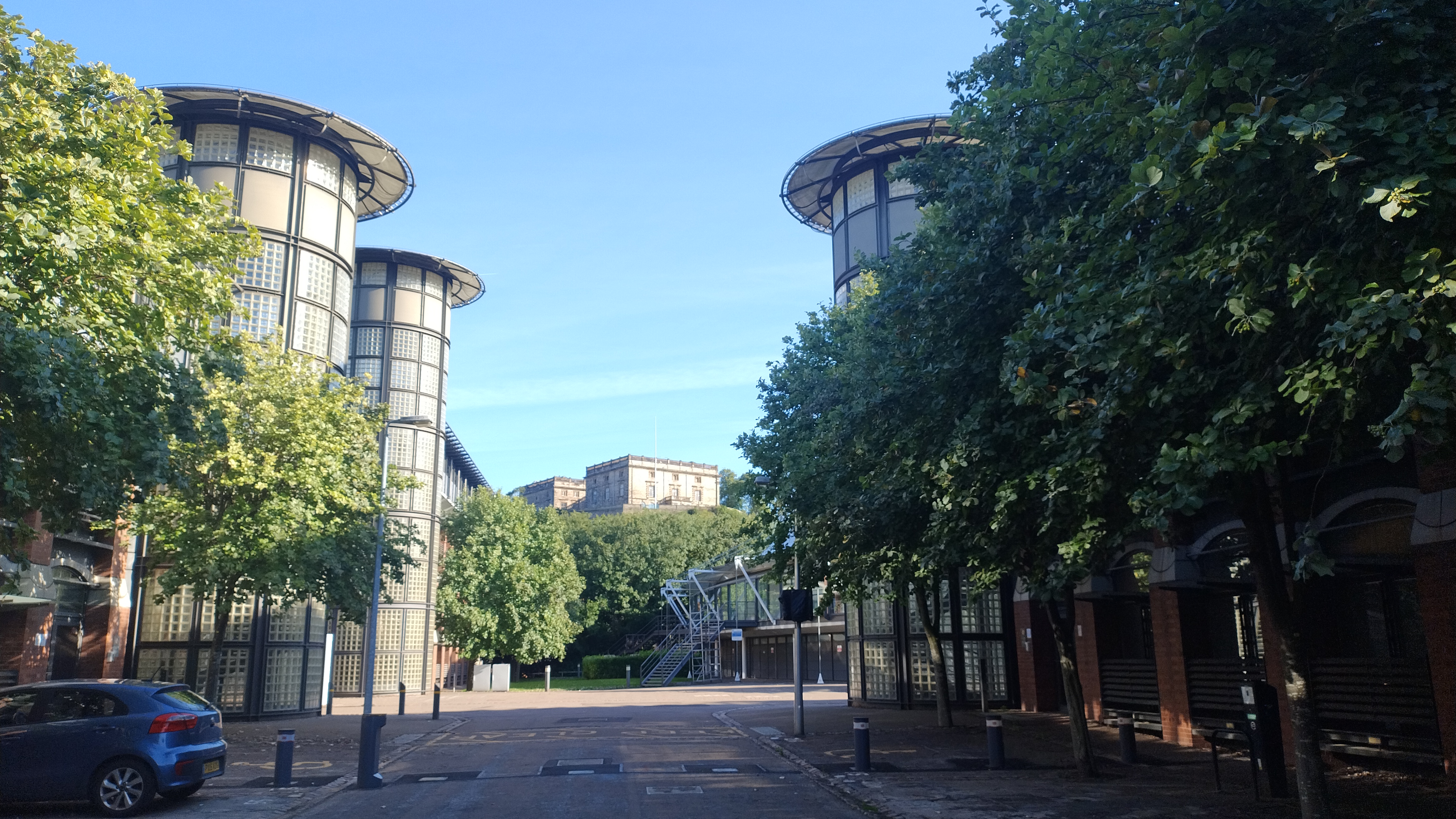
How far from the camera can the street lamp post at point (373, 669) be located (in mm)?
14125

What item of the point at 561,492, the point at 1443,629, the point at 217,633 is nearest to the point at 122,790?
the point at 217,633

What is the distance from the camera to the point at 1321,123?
5.85 m

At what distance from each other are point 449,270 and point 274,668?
2473cm

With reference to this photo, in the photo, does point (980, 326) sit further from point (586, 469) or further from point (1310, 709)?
point (586, 469)

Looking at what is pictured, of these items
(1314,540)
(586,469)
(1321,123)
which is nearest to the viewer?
(1321,123)

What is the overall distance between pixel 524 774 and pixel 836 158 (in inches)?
975

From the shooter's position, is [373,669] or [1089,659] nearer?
[1089,659]

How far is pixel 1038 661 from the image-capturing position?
2534 cm

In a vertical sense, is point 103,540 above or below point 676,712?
above

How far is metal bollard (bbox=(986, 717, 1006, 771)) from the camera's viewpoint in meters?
14.5

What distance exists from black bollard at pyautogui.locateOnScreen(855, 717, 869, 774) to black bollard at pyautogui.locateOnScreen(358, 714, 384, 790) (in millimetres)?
6688

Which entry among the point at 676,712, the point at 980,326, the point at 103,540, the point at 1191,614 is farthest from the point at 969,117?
the point at 103,540

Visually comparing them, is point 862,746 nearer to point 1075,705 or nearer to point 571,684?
point 1075,705

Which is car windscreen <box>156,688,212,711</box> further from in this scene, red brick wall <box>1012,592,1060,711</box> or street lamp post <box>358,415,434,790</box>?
red brick wall <box>1012,592,1060,711</box>
